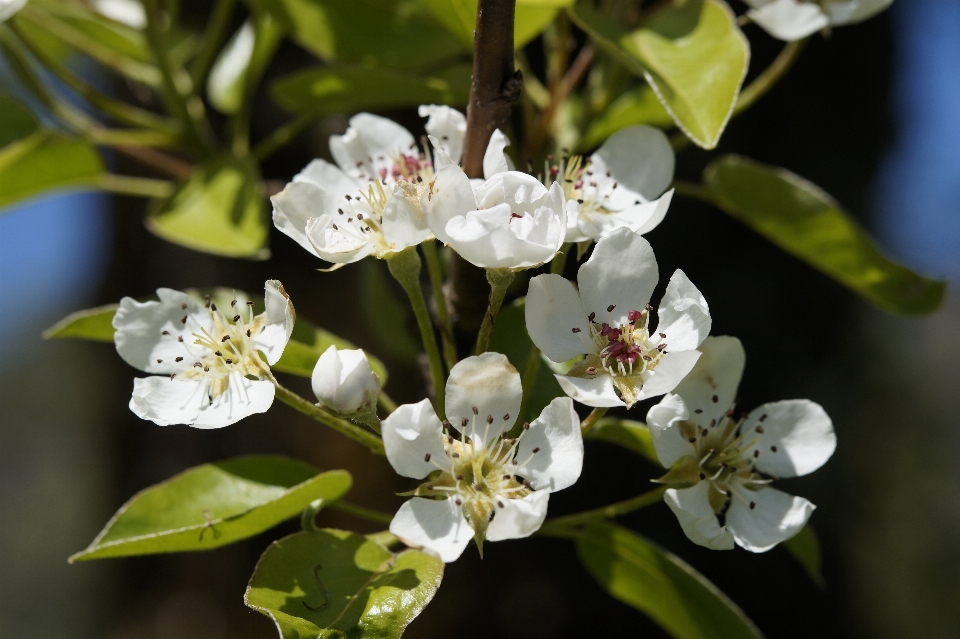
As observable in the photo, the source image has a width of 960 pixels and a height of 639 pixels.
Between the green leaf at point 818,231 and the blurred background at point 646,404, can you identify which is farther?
the blurred background at point 646,404

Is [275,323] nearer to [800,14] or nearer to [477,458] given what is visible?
[477,458]

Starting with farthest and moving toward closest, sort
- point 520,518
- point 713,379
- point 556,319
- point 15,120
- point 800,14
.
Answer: point 15,120 → point 800,14 → point 713,379 → point 556,319 → point 520,518

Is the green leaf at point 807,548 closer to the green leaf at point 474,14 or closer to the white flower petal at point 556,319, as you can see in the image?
the white flower petal at point 556,319

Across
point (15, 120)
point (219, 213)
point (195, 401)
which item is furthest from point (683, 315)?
point (15, 120)

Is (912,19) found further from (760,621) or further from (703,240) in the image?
(760,621)

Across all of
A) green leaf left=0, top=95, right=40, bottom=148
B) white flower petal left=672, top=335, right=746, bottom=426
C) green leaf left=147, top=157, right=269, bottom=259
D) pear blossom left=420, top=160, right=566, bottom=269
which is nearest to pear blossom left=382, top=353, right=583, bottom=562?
pear blossom left=420, top=160, right=566, bottom=269

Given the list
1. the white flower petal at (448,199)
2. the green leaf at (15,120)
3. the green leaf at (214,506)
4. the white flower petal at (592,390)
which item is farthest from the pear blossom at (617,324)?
the green leaf at (15,120)

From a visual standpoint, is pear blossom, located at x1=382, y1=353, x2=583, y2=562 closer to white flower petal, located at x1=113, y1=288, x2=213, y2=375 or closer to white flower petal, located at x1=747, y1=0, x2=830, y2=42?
white flower petal, located at x1=113, y1=288, x2=213, y2=375
